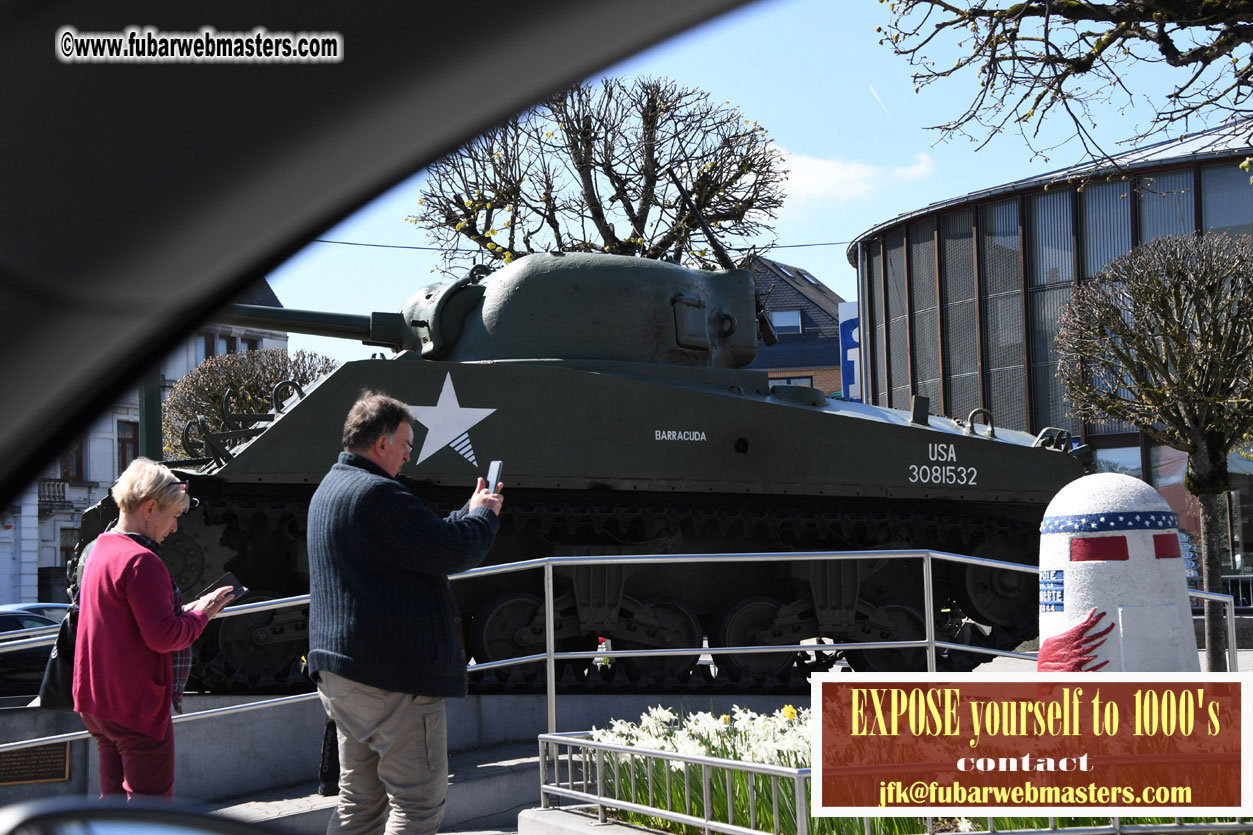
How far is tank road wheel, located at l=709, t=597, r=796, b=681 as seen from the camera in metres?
10.6

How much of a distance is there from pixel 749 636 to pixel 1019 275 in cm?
1832

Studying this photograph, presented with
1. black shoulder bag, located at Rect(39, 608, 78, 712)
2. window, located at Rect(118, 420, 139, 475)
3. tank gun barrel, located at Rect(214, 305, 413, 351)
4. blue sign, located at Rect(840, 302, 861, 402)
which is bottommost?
black shoulder bag, located at Rect(39, 608, 78, 712)

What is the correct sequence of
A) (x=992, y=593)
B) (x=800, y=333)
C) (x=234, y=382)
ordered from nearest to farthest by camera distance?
1. (x=992, y=593)
2. (x=234, y=382)
3. (x=800, y=333)

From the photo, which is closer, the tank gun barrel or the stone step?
the stone step

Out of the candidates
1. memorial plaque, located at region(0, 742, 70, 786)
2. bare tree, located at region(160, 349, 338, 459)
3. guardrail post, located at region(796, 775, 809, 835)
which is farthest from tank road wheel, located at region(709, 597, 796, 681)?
bare tree, located at region(160, 349, 338, 459)

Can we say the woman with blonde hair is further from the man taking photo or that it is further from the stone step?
the stone step

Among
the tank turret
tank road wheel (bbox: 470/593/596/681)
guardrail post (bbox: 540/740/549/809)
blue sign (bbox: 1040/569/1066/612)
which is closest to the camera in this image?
blue sign (bbox: 1040/569/1066/612)

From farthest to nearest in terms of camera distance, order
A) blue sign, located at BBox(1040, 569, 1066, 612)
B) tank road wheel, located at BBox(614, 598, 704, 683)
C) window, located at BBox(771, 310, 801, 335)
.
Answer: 1. window, located at BBox(771, 310, 801, 335)
2. tank road wheel, located at BBox(614, 598, 704, 683)
3. blue sign, located at BBox(1040, 569, 1066, 612)

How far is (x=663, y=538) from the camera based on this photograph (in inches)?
421

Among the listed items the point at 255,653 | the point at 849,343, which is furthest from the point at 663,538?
the point at 849,343

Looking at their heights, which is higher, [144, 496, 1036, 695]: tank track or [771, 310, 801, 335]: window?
[771, 310, 801, 335]: window

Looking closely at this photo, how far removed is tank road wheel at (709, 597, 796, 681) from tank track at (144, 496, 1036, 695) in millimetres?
88

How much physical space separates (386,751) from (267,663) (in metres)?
5.85

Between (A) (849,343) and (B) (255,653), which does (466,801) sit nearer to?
(B) (255,653)
